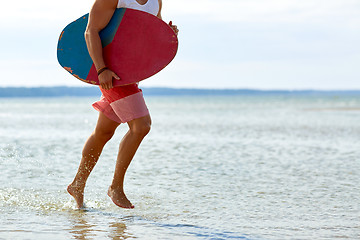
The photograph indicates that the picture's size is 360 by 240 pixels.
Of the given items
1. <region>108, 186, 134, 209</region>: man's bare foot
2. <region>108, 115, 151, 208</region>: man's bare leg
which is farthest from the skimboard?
<region>108, 186, 134, 209</region>: man's bare foot

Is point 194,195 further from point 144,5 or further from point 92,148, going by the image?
point 144,5

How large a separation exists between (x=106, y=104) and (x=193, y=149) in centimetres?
513

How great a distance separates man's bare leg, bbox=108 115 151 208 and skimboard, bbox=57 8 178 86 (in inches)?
12.3

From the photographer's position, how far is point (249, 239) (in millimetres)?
3465

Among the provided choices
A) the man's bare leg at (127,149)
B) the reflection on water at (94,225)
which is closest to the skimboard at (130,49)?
the man's bare leg at (127,149)

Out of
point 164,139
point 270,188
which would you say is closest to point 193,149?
point 164,139

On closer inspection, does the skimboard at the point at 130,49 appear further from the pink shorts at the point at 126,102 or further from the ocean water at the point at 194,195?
the ocean water at the point at 194,195

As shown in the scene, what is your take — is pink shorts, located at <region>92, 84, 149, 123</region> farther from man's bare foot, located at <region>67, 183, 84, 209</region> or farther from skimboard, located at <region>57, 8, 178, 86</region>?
man's bare foot, located at <region>67, 183, 84, 209</region>

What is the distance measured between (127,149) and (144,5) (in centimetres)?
107

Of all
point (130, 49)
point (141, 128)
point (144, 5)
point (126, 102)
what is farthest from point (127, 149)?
point (144, 5)

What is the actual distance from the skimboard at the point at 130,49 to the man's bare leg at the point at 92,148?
0.34m

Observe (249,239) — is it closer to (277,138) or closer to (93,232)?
(93,232)

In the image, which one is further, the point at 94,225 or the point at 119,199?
the point at 119,199

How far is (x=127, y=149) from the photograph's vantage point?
13.9ft
